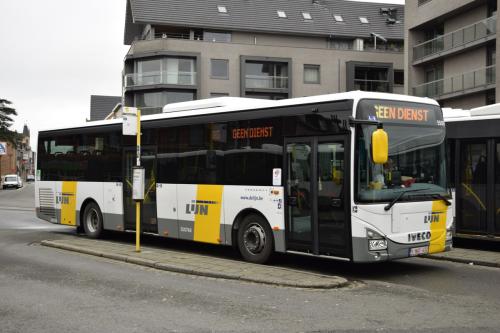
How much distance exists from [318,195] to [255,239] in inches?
69.4

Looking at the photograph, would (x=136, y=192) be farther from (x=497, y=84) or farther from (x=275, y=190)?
(x=497, y=84)

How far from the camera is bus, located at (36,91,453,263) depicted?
361 inches

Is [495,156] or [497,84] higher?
[497,84]

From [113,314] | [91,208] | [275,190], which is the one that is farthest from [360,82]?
[113,314]

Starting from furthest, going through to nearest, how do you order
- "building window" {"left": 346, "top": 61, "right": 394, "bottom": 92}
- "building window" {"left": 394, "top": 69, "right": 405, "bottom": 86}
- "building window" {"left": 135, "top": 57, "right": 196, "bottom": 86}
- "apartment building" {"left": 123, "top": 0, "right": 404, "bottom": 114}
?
"building window" {"left": 394, "top": 69, "right": 405, "bottom": 86}, "building window" {"left": 346, "top": 61, "right": 394, "bottom": 92}, "apartment building" {"left": 123, "top": 0, "right": 404, "bottom": 114}, "building window" {"left": 135, "top": 57, "right": 196, "bottom": 86}

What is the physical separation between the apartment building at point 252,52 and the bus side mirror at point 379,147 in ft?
150

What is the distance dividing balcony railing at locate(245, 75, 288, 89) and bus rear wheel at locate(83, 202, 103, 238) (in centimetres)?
4056

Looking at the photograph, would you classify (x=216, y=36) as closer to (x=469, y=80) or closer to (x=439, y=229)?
(x=469, y=80)

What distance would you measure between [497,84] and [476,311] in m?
27.6

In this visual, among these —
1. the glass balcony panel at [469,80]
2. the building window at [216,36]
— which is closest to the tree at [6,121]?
the building window at [216,36]

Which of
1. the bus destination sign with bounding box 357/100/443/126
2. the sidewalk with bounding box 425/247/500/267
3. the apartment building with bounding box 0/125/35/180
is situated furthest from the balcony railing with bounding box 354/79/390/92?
the apartment building with bounding box 0/125/35/180

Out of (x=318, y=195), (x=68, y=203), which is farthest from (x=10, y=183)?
(x=318, y=195)

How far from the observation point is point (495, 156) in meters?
12.1

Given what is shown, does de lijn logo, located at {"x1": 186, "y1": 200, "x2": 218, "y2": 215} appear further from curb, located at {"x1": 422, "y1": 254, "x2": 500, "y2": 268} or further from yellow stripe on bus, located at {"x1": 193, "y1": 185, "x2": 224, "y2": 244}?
curb, located at {"x1": 422, "y1": 254, "x2": 500, "y2": 268}
